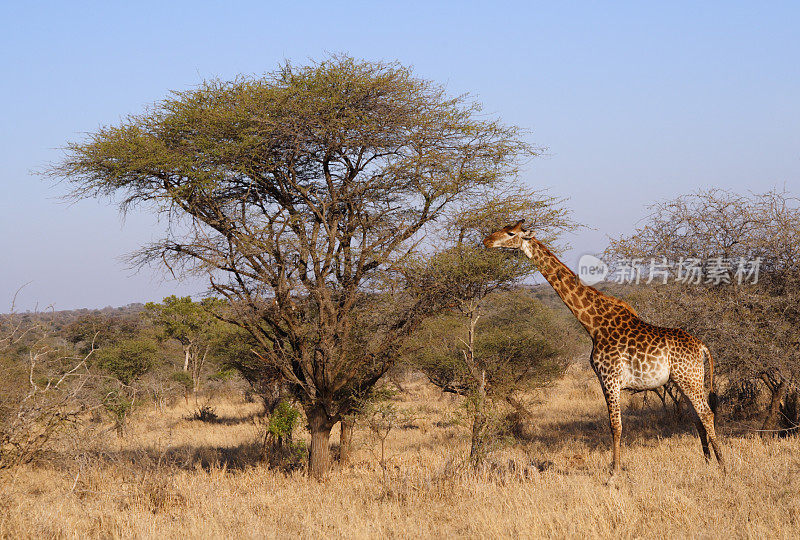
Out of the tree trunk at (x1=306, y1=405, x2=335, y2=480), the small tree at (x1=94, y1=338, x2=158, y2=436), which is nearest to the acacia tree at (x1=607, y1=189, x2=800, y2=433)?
the tree trunk at (x1=306, y1=405, x2=335, y2=480)

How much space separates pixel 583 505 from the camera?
7.76 m

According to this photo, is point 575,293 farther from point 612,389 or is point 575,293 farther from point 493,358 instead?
point 493,358

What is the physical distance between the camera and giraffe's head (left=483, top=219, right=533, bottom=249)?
10180mm

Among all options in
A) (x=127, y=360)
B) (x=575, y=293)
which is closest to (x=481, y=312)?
(x=575, y=293)

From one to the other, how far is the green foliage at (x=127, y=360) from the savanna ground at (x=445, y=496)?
53.9ft

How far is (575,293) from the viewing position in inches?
423

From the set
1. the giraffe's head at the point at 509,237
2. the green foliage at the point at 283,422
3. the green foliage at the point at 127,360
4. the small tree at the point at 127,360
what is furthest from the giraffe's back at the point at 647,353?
the green foliage at the point at 127,360

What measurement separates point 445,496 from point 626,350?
377 centimetres

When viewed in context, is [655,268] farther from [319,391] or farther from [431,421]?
[431,421]

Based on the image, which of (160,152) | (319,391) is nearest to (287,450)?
(319,391)

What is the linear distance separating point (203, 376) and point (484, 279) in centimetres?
3044

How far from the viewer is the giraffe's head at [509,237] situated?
10.2 m

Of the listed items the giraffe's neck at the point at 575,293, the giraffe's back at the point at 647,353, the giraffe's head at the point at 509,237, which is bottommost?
the giraffe's back at the point at 647,353

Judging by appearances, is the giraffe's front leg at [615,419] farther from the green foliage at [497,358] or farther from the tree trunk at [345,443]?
the green foliage at [497,358]
